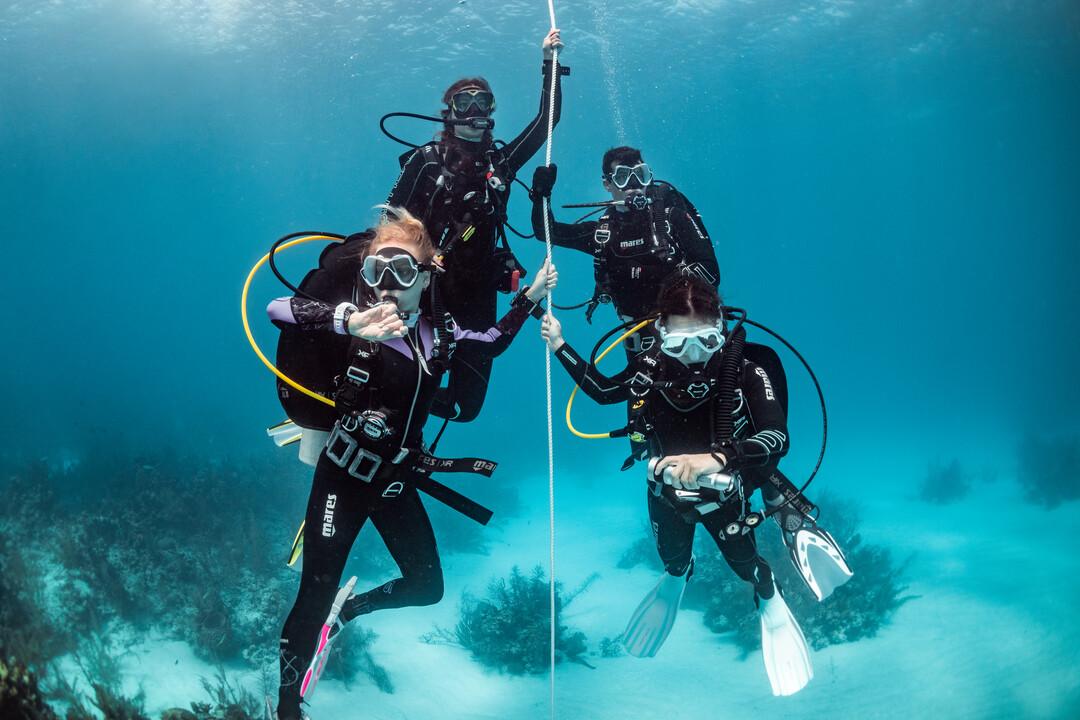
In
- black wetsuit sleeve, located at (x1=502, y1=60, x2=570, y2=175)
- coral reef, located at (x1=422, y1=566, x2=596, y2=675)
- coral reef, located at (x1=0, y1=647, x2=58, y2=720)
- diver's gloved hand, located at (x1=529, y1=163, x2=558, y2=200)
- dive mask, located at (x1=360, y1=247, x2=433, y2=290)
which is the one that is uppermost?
black wetsuit sleeve, located at (x1=502, y1=60, x2=570, y2=175)

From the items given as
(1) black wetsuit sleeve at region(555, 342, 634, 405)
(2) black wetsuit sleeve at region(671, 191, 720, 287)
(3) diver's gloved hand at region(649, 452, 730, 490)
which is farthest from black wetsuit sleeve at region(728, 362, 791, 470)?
(2) black wetsuit sleeve at region(671, 191, 720, 287)

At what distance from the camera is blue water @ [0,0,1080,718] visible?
18328 millimetres

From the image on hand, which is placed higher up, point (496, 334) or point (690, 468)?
point (496, 334)

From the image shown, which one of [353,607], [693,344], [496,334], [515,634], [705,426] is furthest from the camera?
[515,634]

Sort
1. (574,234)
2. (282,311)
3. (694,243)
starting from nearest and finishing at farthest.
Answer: (282,311)
(694,243)
(574,234)

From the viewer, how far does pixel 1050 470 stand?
67.1 feet

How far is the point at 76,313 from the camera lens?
4237 inches

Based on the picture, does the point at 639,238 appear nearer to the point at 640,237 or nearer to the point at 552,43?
the point at 640,237

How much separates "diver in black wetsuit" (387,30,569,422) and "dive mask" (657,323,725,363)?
1.87 meters

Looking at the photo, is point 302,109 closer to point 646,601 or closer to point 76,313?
point 646,601

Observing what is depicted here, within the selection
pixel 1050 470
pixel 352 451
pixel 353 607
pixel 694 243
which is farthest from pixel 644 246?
pixel 1050 470

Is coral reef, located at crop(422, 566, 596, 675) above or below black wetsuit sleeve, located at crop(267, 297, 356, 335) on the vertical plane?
below

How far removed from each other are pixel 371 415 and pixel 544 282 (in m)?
1.89

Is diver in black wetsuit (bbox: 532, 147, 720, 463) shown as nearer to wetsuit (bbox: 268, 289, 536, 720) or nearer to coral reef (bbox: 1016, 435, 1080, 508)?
wetsuit (bbox: 268, 289, 536, 720)
